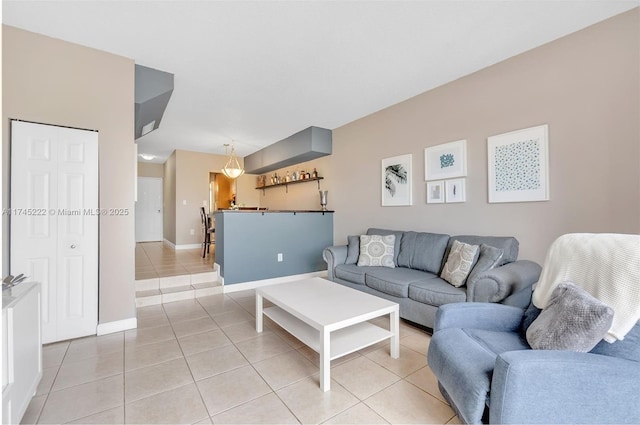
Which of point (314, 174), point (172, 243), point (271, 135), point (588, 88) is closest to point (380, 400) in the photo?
point (588, 88)

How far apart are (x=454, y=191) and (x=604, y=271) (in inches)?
71.6

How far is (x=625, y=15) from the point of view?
1991 millimetres

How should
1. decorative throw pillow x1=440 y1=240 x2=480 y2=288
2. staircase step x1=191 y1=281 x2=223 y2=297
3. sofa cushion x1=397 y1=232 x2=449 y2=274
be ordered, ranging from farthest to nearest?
staircase step x1=191 y1=281 x2=223 y2=297
sofa cushion x1=397 y1=232 x2=449 y2=274
decorative throw pillow x1=440 y1=240 x2=480 y2=288

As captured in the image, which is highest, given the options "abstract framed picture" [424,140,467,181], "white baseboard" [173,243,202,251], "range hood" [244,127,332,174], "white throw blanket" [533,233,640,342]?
"range hood" [244,127,332,174]

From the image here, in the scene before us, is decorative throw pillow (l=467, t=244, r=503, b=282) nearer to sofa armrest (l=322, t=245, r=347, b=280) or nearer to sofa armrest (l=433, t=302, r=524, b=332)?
sofa armrest (l=433, t=302, r=524, b=332)

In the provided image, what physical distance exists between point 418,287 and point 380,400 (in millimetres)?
1132

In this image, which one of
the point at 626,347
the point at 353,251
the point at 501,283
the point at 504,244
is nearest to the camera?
the point at 626,347

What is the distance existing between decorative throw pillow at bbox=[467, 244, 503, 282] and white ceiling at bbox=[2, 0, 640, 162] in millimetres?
1827

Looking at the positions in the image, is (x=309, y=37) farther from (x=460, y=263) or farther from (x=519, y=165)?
(x=460, y=263)

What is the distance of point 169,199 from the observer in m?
6.95

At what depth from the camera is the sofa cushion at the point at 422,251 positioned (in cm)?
289

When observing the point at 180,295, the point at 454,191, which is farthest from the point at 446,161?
the point at 180,295

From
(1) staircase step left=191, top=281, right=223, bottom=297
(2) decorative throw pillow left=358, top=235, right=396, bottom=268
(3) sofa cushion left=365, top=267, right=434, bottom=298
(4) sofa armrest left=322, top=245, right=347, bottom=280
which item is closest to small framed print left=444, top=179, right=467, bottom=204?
(2) decorative throw pillow left=358, top=235, right=396, bottom=268

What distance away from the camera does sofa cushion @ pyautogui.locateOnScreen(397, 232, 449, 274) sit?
9.47 ft
